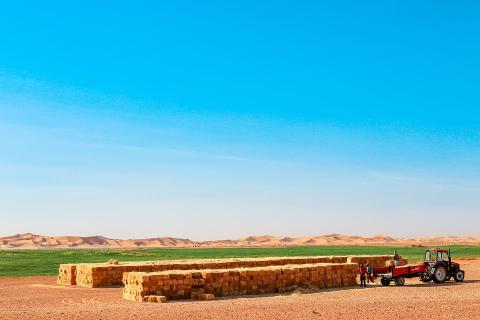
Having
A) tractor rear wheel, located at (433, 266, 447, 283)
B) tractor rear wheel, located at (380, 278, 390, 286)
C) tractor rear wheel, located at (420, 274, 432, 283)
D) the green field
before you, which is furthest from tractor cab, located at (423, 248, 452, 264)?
Answer: the green field

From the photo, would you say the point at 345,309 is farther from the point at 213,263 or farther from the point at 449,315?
the point at 213,263

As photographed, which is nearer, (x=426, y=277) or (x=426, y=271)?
(x=426, y=271)

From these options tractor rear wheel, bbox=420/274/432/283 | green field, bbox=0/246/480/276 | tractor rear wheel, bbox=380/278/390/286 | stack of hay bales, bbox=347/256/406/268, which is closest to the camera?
tractor rear wheel, bbox=380/278/390/286

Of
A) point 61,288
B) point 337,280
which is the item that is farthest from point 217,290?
point 61,288

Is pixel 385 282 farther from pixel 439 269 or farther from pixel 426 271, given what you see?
pixel 439 269

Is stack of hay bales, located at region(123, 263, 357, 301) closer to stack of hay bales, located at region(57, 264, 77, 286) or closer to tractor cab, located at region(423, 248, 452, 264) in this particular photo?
tractor cab, located at region(423, 248, 452, 264)

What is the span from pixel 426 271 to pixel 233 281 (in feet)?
Result: 33.4

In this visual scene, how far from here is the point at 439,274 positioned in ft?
105

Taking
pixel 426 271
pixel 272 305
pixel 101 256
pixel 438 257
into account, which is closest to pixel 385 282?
pixel 426 271

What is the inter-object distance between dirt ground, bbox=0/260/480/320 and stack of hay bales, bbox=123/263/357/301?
1049mm

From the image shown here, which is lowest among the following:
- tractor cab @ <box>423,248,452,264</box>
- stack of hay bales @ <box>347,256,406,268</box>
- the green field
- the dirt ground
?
the green field

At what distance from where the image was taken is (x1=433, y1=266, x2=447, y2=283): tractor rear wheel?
31906mm

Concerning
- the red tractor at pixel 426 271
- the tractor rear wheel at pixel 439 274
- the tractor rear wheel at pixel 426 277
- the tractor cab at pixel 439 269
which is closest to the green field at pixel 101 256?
the red tractor at pixel 426 271

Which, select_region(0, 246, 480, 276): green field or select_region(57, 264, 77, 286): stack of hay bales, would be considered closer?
Result: select_region(57, 264, 77, 286): stack of hay bales
